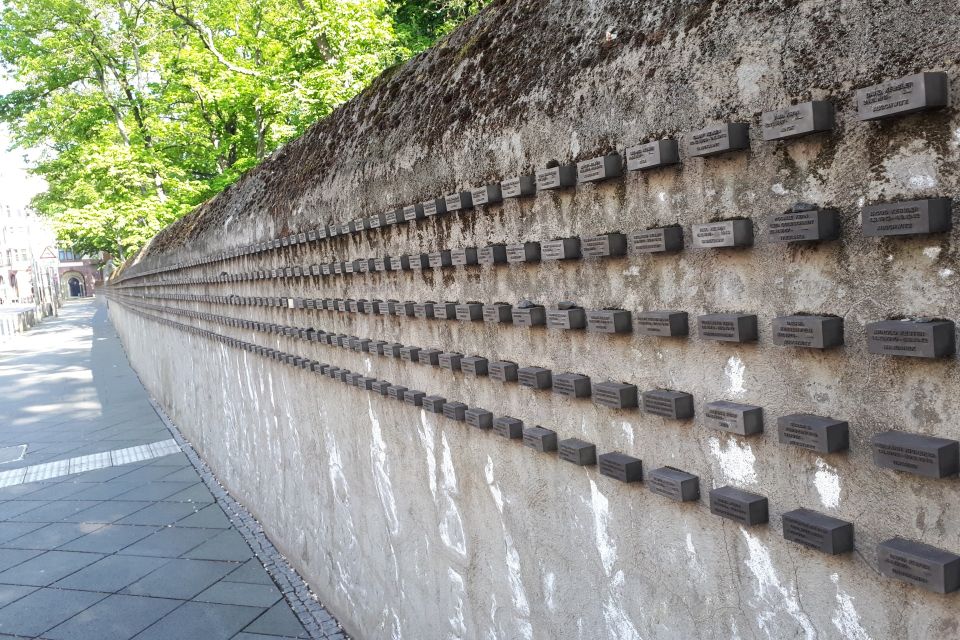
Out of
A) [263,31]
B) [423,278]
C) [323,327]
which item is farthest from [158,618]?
[263,31]

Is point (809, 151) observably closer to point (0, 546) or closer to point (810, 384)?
point (810, 384)

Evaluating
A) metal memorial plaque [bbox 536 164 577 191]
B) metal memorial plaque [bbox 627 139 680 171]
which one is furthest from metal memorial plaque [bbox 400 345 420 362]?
metal memorial plaque [bbox 627 139 680 171]

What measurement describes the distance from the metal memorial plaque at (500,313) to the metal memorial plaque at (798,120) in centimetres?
129

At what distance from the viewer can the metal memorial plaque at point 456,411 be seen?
10.6 feet

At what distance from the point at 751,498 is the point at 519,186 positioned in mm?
1261

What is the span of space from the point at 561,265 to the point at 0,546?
21.7ft

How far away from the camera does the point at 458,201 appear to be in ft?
10.0

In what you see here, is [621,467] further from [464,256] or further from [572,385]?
[464,256]

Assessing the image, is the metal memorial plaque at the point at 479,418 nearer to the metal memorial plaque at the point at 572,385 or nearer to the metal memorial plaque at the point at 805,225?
the metal memorial plaque at the point at 572,385

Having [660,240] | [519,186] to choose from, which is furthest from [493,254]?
[660,240]

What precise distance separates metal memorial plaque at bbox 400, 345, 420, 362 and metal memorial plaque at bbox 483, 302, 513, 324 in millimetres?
721

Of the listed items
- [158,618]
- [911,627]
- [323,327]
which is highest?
[323,327]

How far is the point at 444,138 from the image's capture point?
3.19 metres

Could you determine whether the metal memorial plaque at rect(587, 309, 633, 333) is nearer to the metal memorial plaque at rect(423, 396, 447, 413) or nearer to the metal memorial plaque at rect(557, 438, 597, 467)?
the metal memorial plaque at rect(557, 438, 597, 467)
